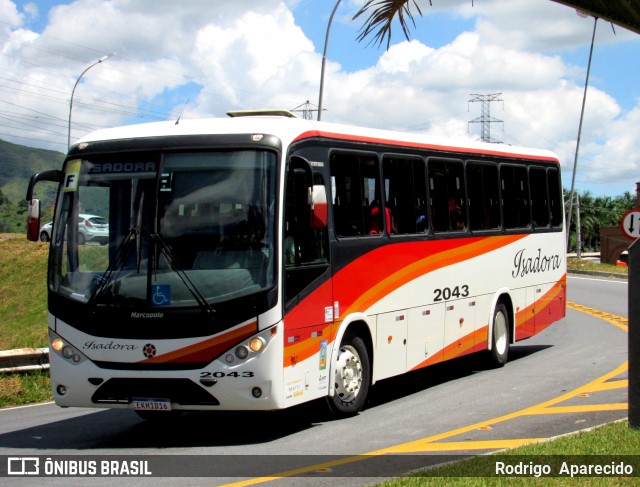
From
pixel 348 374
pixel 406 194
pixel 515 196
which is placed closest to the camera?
pixel 348 374

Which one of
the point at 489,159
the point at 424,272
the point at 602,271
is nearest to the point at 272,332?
the point at 424,272

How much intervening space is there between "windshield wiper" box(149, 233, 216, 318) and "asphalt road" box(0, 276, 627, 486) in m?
1.39

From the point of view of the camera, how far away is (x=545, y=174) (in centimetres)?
1883

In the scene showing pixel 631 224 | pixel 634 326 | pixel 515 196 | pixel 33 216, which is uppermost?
pixel 515 196

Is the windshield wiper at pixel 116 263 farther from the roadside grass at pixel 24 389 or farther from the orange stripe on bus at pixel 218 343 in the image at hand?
the roadside grass at pixel 24 389

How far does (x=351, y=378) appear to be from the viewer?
39.2ft

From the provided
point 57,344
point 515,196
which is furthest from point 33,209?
point 515,196

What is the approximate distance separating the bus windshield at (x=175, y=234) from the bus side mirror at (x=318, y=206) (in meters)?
0.59

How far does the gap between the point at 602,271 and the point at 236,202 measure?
38.6m

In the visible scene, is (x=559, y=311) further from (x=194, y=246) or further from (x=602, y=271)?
(x=602, y=271)

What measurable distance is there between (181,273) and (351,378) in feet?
8.76

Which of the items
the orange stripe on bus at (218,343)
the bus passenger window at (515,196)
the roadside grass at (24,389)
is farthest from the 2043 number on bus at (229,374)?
the bus passenger window at (515,196)

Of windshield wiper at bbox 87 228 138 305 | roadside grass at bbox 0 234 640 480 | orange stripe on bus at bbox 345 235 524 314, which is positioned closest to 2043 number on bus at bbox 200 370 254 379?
windshield wiper at bbox 87 228 138 305

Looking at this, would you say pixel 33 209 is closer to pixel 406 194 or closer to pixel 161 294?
pixel 161 294
